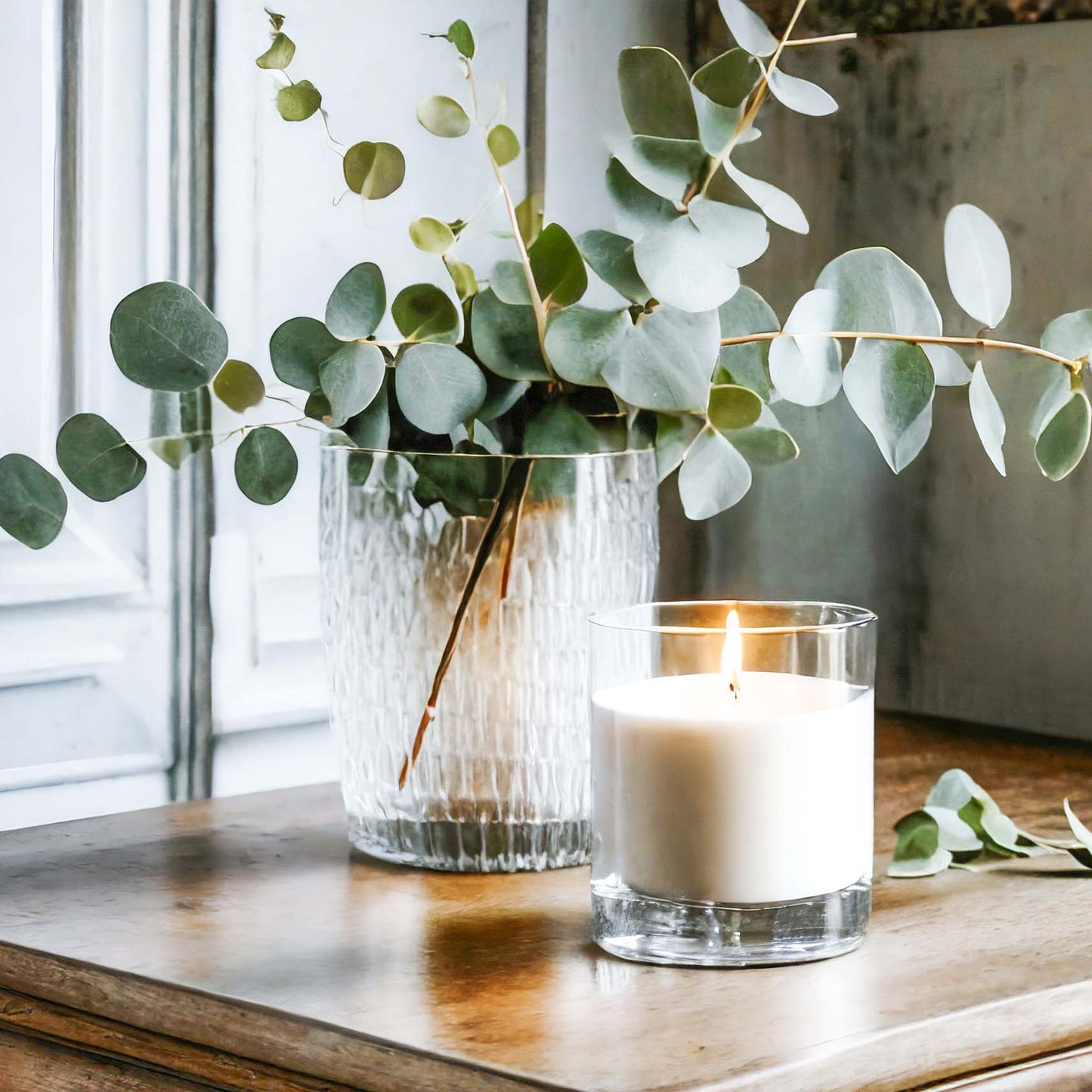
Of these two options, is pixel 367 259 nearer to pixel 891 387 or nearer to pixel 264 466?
pixel 264 466

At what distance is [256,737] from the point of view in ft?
2.76

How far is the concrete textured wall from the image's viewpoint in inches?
35.1

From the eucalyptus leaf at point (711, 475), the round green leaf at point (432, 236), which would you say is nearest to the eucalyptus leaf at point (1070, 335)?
the eucalyptus leaf at point (711, 475)

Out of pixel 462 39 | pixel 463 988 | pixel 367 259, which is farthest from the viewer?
pixel 367 259

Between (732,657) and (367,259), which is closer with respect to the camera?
(732,657)

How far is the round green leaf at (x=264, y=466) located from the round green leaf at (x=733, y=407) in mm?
167

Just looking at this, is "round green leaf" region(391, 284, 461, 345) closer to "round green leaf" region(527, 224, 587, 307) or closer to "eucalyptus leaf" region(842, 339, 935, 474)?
"round green leaf" region(527, 224, 587, 307)

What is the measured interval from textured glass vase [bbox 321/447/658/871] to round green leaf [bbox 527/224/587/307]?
0.06 metres

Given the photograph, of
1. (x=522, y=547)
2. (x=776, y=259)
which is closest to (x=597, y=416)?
(x=522, y=547)

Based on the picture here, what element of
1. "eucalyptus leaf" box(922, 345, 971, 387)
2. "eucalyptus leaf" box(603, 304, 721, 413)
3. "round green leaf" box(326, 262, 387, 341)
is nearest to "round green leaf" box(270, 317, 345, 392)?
"round green leaf" box(326, 262, 387, 341)

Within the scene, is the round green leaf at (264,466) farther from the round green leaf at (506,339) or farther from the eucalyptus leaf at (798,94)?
the eucalyptus leaf at (798,94)

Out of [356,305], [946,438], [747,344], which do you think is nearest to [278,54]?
[356,305]

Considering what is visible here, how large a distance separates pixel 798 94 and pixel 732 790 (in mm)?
251

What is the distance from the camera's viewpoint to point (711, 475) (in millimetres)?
599
